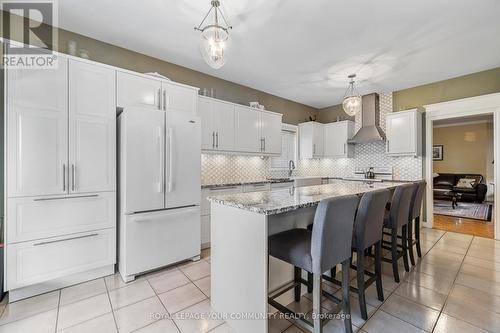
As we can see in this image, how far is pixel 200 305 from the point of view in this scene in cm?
207

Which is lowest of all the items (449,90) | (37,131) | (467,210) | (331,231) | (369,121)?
(467,210)

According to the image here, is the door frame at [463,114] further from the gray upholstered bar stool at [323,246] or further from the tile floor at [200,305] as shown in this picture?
the gray upholstered bar stool at [323,246]

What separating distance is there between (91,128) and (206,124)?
1640 mm

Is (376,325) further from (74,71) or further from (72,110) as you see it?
(74,71)

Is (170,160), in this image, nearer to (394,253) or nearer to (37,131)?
(37,131)

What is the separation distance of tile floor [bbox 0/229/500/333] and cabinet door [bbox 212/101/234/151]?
2026 mm

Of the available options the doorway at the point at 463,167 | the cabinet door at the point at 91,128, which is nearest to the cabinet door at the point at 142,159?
the cabinet door at the point at 91,128

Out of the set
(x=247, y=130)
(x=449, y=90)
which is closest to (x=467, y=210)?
(x=449, y=90)

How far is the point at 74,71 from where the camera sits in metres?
2.35

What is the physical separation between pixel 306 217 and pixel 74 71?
2.81 m

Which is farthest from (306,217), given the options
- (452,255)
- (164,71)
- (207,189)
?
(164,71)

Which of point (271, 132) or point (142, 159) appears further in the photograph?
point (271, 132)

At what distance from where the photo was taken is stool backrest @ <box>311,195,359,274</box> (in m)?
1.43

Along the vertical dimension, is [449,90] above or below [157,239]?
above
